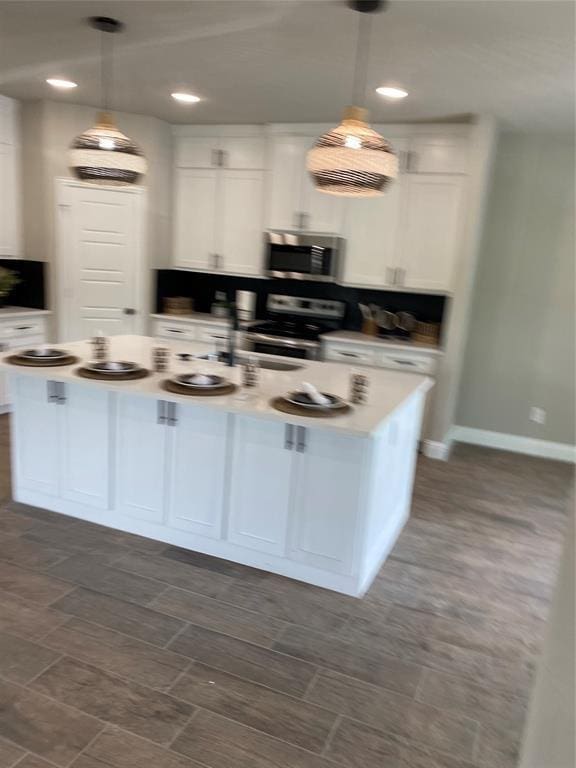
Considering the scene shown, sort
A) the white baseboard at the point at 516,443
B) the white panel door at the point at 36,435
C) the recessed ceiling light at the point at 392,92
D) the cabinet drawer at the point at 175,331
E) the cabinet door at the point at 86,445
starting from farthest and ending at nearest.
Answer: the cabinet drawer at the point at 175,331 → the white baseboard at the point at 516,443 → the recessed ceiling light at the point at 392,92 → the white panel door at the point at 36,435 → the cabinet door at the point at 86,445

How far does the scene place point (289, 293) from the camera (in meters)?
5.90

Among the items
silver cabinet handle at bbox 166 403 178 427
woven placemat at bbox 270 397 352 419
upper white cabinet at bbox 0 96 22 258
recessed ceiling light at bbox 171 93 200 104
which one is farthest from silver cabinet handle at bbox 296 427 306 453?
upper white cabinet at bbox 0 96 22 258

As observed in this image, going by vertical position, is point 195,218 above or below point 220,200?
below

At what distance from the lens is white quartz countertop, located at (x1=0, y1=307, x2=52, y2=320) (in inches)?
197

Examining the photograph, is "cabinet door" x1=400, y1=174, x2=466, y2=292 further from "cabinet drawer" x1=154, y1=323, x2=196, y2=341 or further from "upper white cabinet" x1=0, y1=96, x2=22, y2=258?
"upper white cabinet" x1=0, y1=96, x2=22, y2=258

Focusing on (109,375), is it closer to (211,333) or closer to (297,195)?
(211,333)

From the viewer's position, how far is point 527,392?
5.27 meters

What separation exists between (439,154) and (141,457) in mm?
3370

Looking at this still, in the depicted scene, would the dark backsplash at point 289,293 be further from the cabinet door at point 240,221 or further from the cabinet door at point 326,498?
the cabinet door at point 326,498

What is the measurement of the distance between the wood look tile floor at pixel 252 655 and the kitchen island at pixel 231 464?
0.13 meters

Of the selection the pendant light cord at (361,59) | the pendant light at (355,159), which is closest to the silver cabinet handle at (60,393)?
the pendant light at (355,159)

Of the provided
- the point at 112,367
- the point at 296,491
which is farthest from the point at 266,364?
the point at 296,491

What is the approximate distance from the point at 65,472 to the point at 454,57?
10.4ft

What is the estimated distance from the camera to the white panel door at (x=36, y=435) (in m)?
3.35
